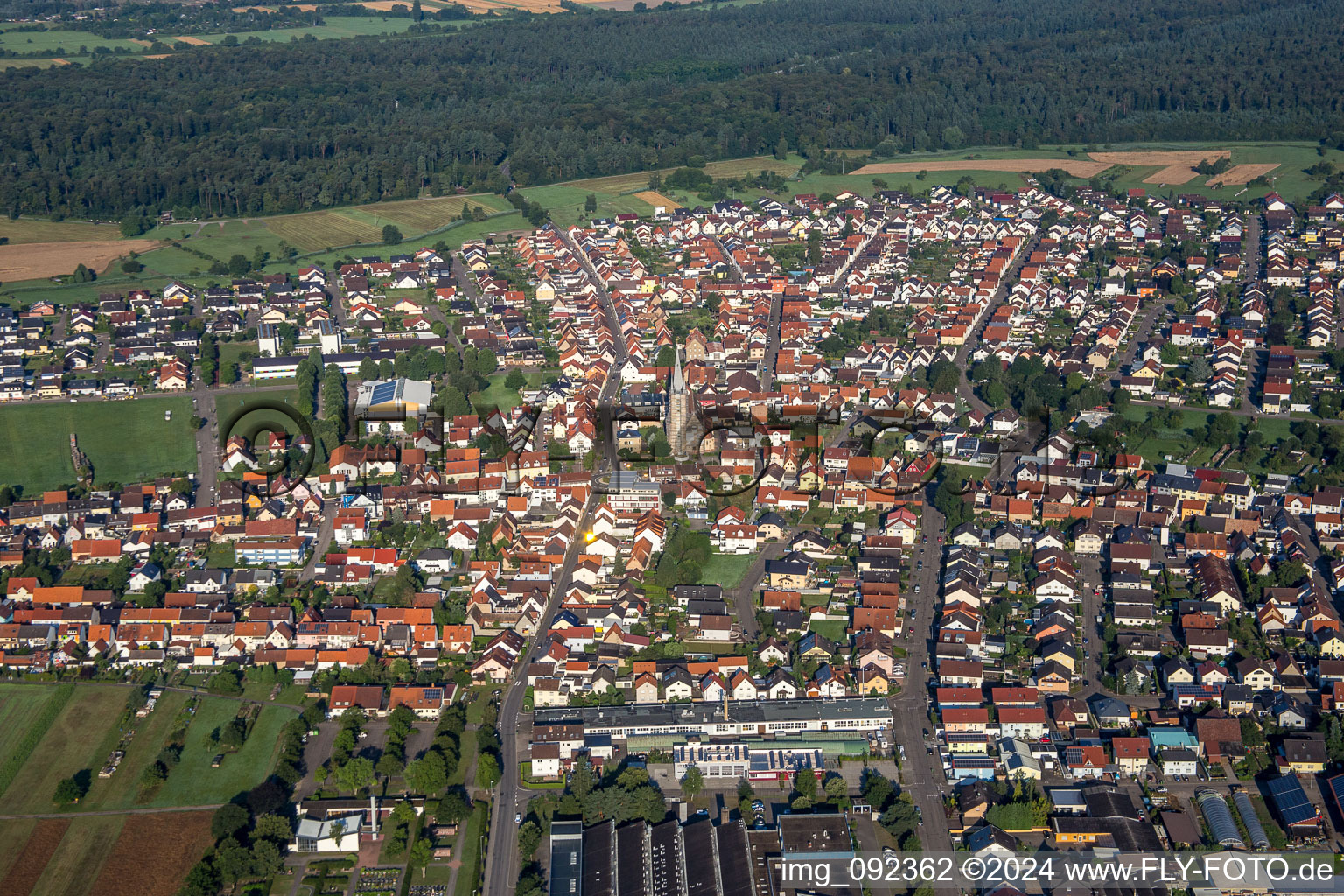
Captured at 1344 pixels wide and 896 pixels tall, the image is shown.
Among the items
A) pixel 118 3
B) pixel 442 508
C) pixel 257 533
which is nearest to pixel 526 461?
pixel 442 508

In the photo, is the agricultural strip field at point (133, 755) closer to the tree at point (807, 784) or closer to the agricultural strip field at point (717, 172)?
the tree at point (807, 784)

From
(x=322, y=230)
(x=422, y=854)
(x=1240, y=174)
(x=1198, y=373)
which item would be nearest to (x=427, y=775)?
(x=422, y=854)

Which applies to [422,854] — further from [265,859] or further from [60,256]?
[60,256]

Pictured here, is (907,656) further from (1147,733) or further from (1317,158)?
(1317,158)

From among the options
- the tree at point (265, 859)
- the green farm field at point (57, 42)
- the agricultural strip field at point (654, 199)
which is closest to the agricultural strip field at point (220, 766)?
the tree at point (265, 859)

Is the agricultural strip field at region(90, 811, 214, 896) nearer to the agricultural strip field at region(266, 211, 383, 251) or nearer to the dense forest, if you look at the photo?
the agricultural strip field at region(266, 211, 383, 251)

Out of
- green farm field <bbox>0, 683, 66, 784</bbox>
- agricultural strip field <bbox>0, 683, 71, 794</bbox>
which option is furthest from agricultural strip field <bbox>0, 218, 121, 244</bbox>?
agricultural strip field <bbox>0, 683, 71, 794</bbox>
